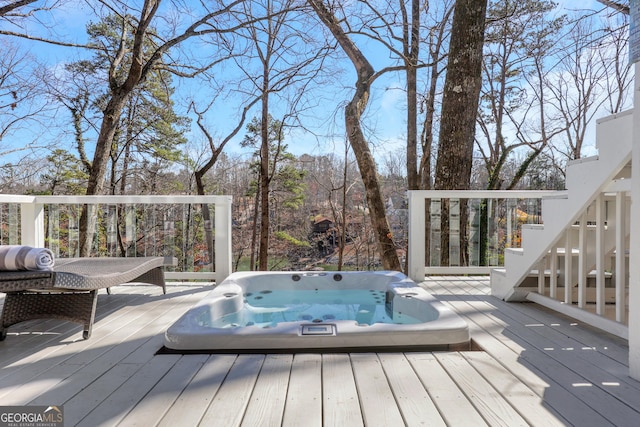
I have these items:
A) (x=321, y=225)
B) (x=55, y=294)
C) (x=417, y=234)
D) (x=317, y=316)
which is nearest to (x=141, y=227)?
(x=55, y=294)

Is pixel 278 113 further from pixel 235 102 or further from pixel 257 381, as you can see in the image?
pixel 257 381

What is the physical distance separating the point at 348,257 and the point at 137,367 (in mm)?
12112

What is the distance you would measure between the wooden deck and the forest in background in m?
4.23

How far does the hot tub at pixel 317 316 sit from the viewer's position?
195cm

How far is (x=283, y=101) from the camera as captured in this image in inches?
431

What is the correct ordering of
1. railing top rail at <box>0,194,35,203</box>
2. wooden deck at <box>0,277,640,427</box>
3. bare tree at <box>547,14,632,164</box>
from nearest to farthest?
wooden deck at <box>0,277,640,427</box>, railing top rail at <box>0,194,35,203</box>, bare tree at <box>547,14,632,164</box>

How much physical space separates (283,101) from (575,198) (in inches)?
375

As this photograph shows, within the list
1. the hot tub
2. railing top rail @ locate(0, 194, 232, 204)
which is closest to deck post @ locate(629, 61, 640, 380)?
the hot tub

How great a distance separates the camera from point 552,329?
2.41m

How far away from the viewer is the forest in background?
723cm

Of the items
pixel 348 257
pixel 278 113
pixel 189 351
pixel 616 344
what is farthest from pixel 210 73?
pixel 616 344

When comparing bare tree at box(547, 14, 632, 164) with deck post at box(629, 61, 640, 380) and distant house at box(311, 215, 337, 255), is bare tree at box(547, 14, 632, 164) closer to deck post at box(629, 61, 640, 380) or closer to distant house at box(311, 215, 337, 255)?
distant house at box(311, 215, 337, 255)

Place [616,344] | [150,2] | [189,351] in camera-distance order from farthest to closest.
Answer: [150,2]
[616,344]
[189,351]

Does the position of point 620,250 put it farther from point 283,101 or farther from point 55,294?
point 283,101
